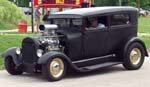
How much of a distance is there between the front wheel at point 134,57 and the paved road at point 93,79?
18cm

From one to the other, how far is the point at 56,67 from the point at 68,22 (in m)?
1.42

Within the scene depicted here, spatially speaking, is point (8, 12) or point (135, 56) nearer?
point (135, 56)

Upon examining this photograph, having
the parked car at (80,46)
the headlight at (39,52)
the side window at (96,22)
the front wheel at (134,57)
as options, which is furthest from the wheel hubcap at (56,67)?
the front wheel at (134,57)

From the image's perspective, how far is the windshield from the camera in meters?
11.5

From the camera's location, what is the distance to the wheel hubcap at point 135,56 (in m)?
12.4

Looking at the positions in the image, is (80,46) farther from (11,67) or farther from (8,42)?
(8,42)

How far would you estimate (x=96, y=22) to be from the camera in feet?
38.9

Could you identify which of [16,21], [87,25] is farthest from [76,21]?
[16,21]

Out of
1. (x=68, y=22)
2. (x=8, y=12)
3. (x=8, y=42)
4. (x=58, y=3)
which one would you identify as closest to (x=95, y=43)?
(x=68, y=22)

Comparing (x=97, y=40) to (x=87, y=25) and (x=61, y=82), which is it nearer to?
(x=87, y=25)

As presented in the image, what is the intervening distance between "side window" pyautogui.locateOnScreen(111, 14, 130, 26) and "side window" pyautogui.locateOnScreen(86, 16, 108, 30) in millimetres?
236

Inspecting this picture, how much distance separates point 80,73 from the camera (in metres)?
11.8

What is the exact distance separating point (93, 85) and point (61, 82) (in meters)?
0.82

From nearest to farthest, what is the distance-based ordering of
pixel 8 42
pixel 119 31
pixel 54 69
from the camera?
pixel 54 69 < pixel 119 31 < pixel 8 42
